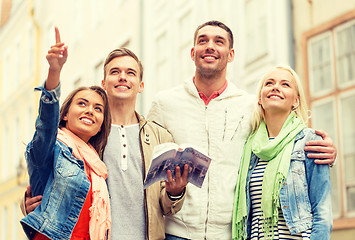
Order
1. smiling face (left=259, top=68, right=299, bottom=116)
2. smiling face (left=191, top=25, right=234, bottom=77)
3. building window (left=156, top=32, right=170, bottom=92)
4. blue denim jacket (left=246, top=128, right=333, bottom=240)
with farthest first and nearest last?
building window (left=156, top=32, right=170, bottom=92) < smiling face (left=191, top=25, right=234, bottom=77) < smiling face (left=259, top=68, right=299, bottom=116) < blue denim jacket (left=246, top=128, right=333, bottom=240)

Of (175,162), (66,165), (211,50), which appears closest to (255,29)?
(211,50)

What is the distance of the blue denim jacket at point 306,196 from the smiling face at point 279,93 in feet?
0.84

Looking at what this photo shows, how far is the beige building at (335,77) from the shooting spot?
28.2ft

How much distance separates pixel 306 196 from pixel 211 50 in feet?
3.75

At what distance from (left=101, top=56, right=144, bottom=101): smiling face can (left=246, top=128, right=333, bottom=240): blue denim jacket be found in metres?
1.00

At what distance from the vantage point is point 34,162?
3.62 m

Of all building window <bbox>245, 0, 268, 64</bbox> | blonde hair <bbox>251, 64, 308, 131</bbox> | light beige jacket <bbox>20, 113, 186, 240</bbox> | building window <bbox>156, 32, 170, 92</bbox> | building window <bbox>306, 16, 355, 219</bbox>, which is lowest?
light beige jacket <bbox>20, 113, 186, 240</bbox>

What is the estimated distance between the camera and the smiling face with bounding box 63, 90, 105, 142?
3889mm

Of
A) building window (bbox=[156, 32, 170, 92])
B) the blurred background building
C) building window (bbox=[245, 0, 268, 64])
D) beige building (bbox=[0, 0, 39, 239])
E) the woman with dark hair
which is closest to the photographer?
the woman with dark hair

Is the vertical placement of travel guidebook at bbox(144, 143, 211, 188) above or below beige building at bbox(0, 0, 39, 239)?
below

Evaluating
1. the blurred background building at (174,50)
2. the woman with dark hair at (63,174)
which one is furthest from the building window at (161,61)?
→ the woman with dark hair at (63,174)

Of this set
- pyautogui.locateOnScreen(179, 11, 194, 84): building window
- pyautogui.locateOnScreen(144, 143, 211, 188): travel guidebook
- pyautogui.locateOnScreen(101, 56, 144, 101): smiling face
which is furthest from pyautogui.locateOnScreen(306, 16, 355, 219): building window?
pyautogui.locateOnScreen(144, 143, 211, 188): travel guidebook

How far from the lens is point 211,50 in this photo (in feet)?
14.4

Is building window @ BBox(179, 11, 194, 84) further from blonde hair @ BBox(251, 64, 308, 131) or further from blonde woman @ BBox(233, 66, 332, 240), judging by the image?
blonde woman @ BBox(233, 66, 332, 240)
